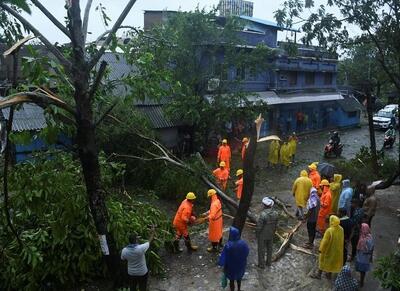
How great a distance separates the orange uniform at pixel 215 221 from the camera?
8.52 m

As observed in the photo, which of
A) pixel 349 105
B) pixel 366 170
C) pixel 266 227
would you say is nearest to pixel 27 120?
pixel 266 227

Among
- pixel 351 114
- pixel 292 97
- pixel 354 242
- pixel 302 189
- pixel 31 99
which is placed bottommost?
pixel 354 242

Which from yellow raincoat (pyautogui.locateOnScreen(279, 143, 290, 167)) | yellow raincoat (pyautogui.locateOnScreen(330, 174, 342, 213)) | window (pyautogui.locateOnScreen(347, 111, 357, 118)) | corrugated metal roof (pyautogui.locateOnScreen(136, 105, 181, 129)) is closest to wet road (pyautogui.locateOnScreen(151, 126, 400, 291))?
yellow raincoat (pyautogui.locateOnScreen(330, 174, 342, 213))

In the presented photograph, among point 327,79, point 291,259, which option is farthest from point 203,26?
point 327,79

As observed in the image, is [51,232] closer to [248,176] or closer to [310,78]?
[248,176]

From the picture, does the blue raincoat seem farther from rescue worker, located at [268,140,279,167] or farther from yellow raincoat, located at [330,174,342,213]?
rescue worker, located at [268,140,279,167]

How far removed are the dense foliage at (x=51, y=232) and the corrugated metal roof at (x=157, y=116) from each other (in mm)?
9697

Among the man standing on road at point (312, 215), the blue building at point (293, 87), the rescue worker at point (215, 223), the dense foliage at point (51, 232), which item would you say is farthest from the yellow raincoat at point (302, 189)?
the blue building at point (293, 87)

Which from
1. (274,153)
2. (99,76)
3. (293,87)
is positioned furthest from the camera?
(293,87)

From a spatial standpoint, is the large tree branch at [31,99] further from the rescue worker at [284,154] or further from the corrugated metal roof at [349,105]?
the corrugated metal roof at [349,105]

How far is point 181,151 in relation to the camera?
18328 mm

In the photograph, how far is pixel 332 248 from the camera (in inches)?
293

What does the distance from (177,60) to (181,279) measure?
1142 cm

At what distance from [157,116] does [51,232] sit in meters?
10.9
